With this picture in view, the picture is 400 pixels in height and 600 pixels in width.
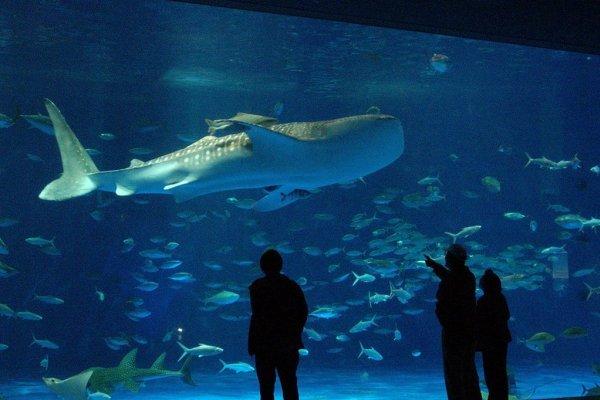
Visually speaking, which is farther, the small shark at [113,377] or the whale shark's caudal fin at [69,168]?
the small shark at [113,377]

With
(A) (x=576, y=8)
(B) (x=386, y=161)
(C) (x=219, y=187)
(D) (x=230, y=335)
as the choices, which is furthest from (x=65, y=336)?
(A) (x=576, y=8)

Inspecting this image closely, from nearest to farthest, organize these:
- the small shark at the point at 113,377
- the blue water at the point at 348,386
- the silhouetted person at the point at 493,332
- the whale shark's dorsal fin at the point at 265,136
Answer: the silhouetted person at the point at 493,332 < the whale shark's dorsal fin at the point at 265,136 < the small shark at the point at 113,377 < the blue water at the point at 348,386

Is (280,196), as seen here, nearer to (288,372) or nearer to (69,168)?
(69,168)

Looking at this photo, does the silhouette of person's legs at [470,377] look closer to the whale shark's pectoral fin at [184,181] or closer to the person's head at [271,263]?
the person's head at [271,263]

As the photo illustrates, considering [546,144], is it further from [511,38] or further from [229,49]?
[511,38]

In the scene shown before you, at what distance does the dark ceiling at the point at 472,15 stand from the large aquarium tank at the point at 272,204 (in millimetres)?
1771

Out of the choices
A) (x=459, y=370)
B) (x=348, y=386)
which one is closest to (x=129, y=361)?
(x=459, y=370)

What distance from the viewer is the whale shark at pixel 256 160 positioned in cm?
412

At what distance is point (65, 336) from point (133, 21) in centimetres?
1082

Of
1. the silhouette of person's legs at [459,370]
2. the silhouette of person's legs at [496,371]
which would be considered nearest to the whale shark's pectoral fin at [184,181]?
the silhouette of person's legs at [459,370]

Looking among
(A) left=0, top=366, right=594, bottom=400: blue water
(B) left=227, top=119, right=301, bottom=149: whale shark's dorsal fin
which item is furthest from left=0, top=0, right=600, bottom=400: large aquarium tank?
(B) left=227, top=119, right=301, bottom=149: whale shark's dorsal fin

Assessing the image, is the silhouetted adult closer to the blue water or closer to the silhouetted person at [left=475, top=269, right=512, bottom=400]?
the silhouetted person at [left=475, top=269, right=512, bottom=400]

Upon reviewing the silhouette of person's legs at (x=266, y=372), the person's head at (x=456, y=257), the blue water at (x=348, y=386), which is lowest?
the silhouette of person's legs at (x=266, y=372)

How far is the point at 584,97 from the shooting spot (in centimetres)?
2053
